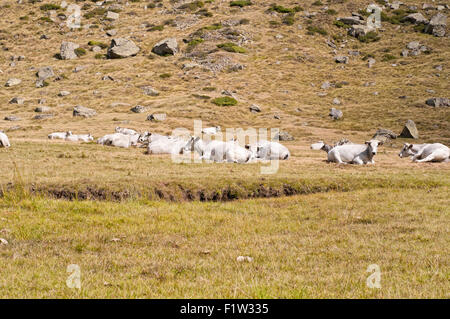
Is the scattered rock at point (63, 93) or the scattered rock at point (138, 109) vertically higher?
the scattered rock at point (138, 109)

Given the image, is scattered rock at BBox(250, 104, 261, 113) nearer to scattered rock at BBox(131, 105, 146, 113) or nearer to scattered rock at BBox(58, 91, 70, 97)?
scattered rock at BBox(131, 105, 146, 113)

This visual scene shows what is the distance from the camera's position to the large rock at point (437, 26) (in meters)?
71.8

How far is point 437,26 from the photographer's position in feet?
239

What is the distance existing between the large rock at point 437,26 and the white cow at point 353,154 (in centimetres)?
6067

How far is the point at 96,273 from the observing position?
288 inches

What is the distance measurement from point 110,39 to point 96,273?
75.1 meters

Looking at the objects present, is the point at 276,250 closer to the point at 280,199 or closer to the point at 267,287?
the point at 267,287

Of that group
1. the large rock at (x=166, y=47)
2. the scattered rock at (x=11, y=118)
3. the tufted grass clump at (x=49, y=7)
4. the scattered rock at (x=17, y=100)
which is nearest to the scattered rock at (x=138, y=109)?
the scattered rock at (x=11, y=118)

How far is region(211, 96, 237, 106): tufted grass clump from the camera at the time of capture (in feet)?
157

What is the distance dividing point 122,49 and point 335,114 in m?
39.6

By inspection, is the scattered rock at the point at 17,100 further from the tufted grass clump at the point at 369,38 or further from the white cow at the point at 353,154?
the tufted grass clump at the point at 369,38

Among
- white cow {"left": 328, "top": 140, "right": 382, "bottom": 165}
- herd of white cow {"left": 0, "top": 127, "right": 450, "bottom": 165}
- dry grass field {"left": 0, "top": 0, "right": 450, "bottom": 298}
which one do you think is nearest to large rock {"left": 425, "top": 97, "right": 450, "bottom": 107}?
dry grass field {"left": 0, "top": 0, "right": 450, "bottom": 298}

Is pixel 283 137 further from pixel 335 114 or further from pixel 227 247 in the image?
pixel 227 247
